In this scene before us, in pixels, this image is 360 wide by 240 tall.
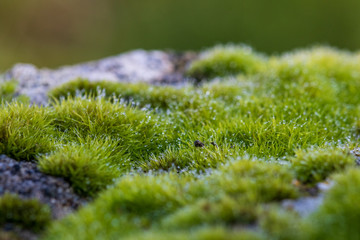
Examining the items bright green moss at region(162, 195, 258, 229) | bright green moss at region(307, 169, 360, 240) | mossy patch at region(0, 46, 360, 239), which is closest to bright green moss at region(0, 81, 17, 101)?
mossy patch at region(0, 46, 360, 239)

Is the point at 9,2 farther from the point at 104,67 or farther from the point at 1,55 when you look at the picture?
the point at 104,67

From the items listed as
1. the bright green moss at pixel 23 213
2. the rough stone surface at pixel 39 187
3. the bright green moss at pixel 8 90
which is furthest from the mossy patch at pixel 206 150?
the bright green moss at pixel 8 90

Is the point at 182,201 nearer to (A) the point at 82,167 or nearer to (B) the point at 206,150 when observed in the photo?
(A) the point at 82,167

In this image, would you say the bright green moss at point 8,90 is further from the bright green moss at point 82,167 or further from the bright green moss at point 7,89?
the bright green moss at point 82,167

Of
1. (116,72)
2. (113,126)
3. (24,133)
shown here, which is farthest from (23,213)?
(116,72)

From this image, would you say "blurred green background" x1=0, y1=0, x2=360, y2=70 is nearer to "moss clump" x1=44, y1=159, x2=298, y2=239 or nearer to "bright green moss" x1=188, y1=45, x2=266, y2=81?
"bright green moss" x1=188, y1=45, x2=266, y2=81

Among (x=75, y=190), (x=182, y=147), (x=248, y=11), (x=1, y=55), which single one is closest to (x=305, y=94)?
(x=182, y=147)
